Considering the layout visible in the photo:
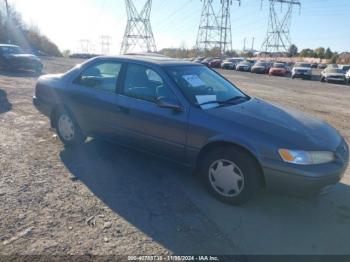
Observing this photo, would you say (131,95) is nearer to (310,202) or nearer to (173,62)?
(173,62)

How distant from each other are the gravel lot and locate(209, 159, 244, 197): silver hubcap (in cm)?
18

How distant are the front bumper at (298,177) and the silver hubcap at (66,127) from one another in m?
3.28

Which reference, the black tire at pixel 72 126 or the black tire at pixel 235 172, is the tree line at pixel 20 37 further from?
the black tire at pixel 235 172

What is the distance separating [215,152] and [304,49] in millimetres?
90298

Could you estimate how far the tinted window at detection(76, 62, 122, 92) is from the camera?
4.75m

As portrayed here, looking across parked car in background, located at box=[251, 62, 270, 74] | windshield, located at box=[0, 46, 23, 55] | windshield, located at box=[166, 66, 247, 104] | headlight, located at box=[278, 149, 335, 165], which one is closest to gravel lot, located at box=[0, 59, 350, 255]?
headlight, located at box=[278, 149, 335, 165]

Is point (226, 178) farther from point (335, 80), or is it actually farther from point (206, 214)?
point (335, 80)

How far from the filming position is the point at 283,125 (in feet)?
12.3

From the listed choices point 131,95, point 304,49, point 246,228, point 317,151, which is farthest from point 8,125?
point 304,49

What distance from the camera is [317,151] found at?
345cm

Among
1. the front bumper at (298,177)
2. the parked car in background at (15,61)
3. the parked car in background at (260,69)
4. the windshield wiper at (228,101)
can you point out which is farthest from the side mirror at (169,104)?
the parked car in background at (260,69)

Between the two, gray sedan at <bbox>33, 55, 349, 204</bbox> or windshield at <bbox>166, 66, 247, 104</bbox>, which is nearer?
gray sedan at <bbox>33, 55, 349, 204</bbox>

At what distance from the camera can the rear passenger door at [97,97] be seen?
472 centimetres

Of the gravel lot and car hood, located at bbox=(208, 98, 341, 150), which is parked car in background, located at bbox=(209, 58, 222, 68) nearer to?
the gravel lot
